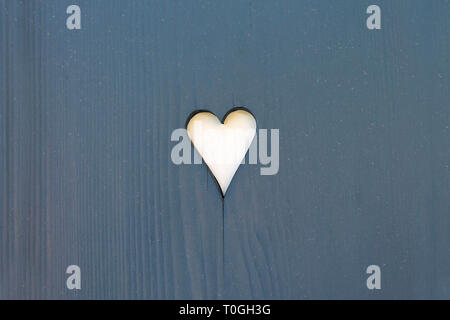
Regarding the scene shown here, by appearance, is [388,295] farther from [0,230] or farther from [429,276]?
[0,230]

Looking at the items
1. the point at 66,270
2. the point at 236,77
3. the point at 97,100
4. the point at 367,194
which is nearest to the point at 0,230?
the point at 66,270

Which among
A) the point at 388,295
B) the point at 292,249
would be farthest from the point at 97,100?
the point at 388,295

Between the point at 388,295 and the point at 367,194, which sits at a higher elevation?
the point at 367,194

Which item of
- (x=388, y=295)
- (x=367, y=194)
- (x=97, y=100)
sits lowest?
(x=388, y=295)
